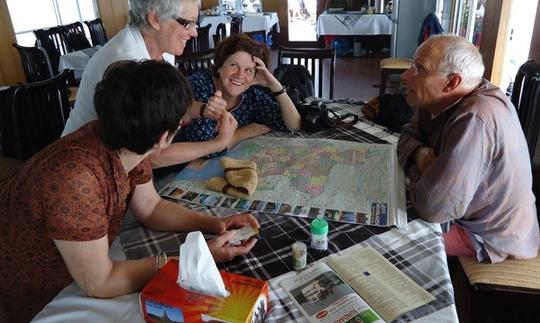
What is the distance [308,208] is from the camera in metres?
1.23

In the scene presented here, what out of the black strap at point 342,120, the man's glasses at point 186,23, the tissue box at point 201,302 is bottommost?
the black strap at point 342,120

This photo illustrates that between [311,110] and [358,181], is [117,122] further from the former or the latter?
[311,110]

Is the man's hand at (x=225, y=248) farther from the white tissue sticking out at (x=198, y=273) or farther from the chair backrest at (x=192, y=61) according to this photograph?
the chair backrest at (x=192, y=61)

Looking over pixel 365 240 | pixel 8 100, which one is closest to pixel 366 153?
pixel 365 240

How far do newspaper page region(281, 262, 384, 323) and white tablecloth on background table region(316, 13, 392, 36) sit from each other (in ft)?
21.5

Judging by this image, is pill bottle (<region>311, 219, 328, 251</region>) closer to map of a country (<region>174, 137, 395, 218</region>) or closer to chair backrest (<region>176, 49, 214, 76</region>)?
map of a country (<region>174, 137, 395, 218</region>)

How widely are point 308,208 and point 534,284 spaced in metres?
0.78

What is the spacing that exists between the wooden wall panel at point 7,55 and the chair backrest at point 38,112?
306cm

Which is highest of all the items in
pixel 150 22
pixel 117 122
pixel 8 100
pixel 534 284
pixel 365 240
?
pixel 150 22

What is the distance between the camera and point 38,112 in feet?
6.79

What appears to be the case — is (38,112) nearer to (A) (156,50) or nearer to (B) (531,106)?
(A) (156,50)

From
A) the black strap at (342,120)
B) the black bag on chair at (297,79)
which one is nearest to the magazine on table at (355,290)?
the black strap at (342,120)

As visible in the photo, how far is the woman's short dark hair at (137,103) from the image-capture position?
0.88 meters

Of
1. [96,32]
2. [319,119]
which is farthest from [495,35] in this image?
[96,32]
